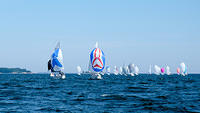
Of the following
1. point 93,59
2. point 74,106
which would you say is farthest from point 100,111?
point 93,59

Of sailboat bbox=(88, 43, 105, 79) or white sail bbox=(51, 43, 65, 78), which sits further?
white sail bbox=(51, 43, 65, 78)

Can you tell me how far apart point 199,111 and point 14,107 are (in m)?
14.3

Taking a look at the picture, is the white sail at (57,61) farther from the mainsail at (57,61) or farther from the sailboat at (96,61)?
the sailboat at (96,61)

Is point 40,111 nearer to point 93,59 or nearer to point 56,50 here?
point 93,59

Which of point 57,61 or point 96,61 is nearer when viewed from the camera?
point 96,61

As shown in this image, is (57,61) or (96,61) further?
(57,61)

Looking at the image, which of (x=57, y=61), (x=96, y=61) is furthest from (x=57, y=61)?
(x=96, y=61)

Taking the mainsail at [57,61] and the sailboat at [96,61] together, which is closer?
the sailboat at [96,61]

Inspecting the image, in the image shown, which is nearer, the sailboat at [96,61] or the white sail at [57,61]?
the sailboat at [96,61]

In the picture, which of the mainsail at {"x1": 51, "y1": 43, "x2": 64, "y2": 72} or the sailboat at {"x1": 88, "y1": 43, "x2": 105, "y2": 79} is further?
the mainsail at {"x1": 51, "y1": 43, "x2": 64, "y2": 72}

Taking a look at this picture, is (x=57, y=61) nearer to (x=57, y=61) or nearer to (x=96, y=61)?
(x=57, y=61)

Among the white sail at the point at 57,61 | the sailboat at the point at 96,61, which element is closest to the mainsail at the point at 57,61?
the white sail at the point at 57,61

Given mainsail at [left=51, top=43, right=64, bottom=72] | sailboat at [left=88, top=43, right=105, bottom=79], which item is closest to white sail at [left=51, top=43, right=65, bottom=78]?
mainsail at [left=51, top=43, right=64, bottom=72]

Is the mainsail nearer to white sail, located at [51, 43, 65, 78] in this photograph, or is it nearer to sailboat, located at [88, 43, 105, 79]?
white sail, located at [51, 43, 65, 78]
